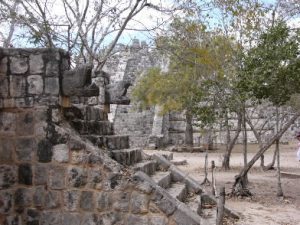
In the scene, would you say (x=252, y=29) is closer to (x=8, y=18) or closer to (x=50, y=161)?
(x=8, y=18)

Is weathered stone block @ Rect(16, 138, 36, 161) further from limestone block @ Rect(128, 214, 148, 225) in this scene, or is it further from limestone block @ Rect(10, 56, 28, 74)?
limestone block @ Rect(128, 214, 148, 225)

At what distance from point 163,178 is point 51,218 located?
209 centimetres

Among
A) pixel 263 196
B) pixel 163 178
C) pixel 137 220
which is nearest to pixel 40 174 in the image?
pixel 137 220

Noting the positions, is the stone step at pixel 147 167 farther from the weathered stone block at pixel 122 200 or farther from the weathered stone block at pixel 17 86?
the weathered stone block at pixel 17 86

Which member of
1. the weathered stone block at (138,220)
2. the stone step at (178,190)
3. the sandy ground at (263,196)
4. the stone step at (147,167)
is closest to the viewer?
the weathered stone block at (138,220)

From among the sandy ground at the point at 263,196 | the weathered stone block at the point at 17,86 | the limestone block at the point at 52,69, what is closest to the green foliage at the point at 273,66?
the sandy ground at the point at 263,196

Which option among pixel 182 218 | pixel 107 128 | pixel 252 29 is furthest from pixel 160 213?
pixel 252 29

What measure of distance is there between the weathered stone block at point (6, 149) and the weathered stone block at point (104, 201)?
3.99 feet

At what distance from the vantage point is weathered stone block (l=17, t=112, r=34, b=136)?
6.27 meters

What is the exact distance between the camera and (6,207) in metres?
6.19

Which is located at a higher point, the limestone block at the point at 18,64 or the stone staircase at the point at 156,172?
the limestone block at the point at 18,64

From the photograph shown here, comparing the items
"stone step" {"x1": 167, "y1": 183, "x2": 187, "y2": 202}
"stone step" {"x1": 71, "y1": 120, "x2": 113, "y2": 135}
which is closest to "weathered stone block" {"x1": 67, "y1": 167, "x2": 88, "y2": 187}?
"stone step" {"x1": 71, "y1": 120, "x2": 113, "y2": 135}

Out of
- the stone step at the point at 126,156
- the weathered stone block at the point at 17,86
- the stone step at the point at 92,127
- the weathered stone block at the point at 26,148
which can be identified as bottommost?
the stone step at the point at 126,156

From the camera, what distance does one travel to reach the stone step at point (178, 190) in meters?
7.41
